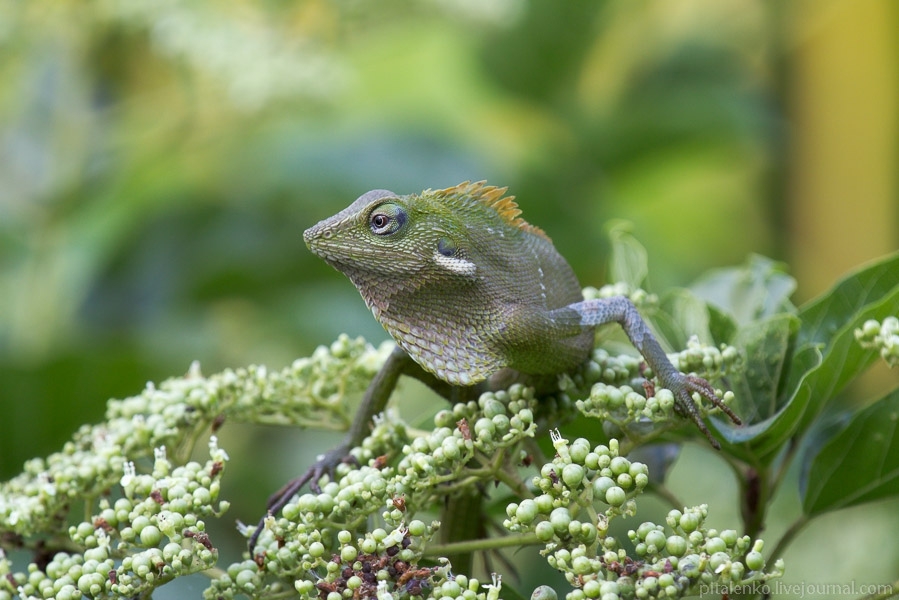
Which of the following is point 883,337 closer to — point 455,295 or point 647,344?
point 647,344

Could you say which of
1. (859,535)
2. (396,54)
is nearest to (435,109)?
(396,54)

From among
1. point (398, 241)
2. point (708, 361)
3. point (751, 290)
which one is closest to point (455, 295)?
point (398, 241)

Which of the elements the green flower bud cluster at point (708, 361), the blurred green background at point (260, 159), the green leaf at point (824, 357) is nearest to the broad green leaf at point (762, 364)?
the green leaf at point (824, 357)

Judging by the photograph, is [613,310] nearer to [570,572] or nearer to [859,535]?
[570,572]

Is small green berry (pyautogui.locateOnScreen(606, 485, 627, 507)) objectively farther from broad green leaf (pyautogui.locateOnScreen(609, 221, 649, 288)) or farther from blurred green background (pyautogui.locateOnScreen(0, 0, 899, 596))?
blurred green background (pyautogui.locateOnScreen(0, 0, 899, 596))

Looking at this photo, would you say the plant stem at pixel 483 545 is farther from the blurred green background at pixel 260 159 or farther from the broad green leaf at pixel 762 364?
the blurred green background at pixel 260 159

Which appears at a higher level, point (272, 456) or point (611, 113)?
point (611, 113)
